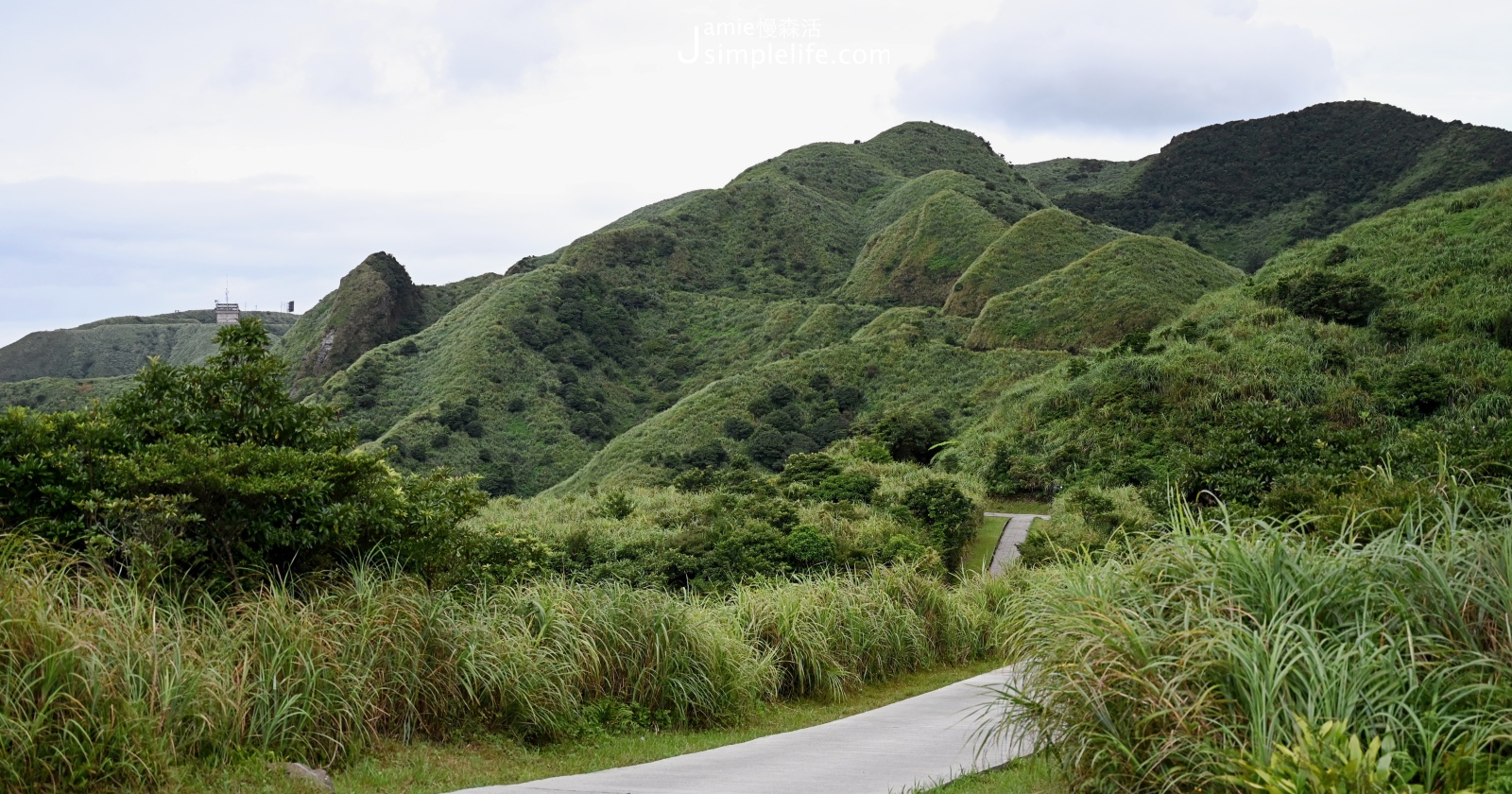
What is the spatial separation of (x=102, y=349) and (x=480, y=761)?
136928 millimetres

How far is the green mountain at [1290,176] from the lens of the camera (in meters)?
88.8

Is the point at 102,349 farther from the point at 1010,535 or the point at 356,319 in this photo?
the point at 1010,535

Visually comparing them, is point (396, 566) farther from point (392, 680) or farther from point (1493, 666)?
point (1493, 666)

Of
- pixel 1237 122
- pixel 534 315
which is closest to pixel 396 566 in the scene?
pixel 534 315

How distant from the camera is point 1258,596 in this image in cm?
504

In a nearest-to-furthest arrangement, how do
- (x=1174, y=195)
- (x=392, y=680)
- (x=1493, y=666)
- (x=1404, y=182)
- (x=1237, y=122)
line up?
(x=1493, y=666), (x=392, y=680), (x=1404, y=182), (x=1174, y=195), (x=1237, y=122)

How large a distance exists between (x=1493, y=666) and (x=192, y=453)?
778cm

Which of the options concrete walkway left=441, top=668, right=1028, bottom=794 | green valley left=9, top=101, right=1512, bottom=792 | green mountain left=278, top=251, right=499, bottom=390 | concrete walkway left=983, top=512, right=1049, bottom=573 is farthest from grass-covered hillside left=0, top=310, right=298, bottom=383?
concrete walkway left=441, top=668, right=1028, bottom=794

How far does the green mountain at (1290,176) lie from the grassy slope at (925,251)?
1843cm

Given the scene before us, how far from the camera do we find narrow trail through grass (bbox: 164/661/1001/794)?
18.5 feet

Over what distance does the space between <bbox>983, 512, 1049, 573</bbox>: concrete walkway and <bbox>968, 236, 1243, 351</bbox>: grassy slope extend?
27.9 metres

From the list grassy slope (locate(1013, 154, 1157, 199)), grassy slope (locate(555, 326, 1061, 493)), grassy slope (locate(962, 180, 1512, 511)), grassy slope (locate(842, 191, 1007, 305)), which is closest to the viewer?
grassy slope (locate(962, 180, 1512, 511))

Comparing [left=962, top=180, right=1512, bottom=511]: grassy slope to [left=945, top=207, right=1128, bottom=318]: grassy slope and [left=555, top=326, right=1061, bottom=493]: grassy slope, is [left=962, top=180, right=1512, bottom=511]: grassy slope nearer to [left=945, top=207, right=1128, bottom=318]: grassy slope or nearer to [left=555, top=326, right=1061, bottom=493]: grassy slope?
[left=555, top=326, right=1061, bottom=493]: grassy slope

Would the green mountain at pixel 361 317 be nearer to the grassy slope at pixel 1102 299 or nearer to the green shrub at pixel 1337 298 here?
the grassy slope at pixel 1102 299
